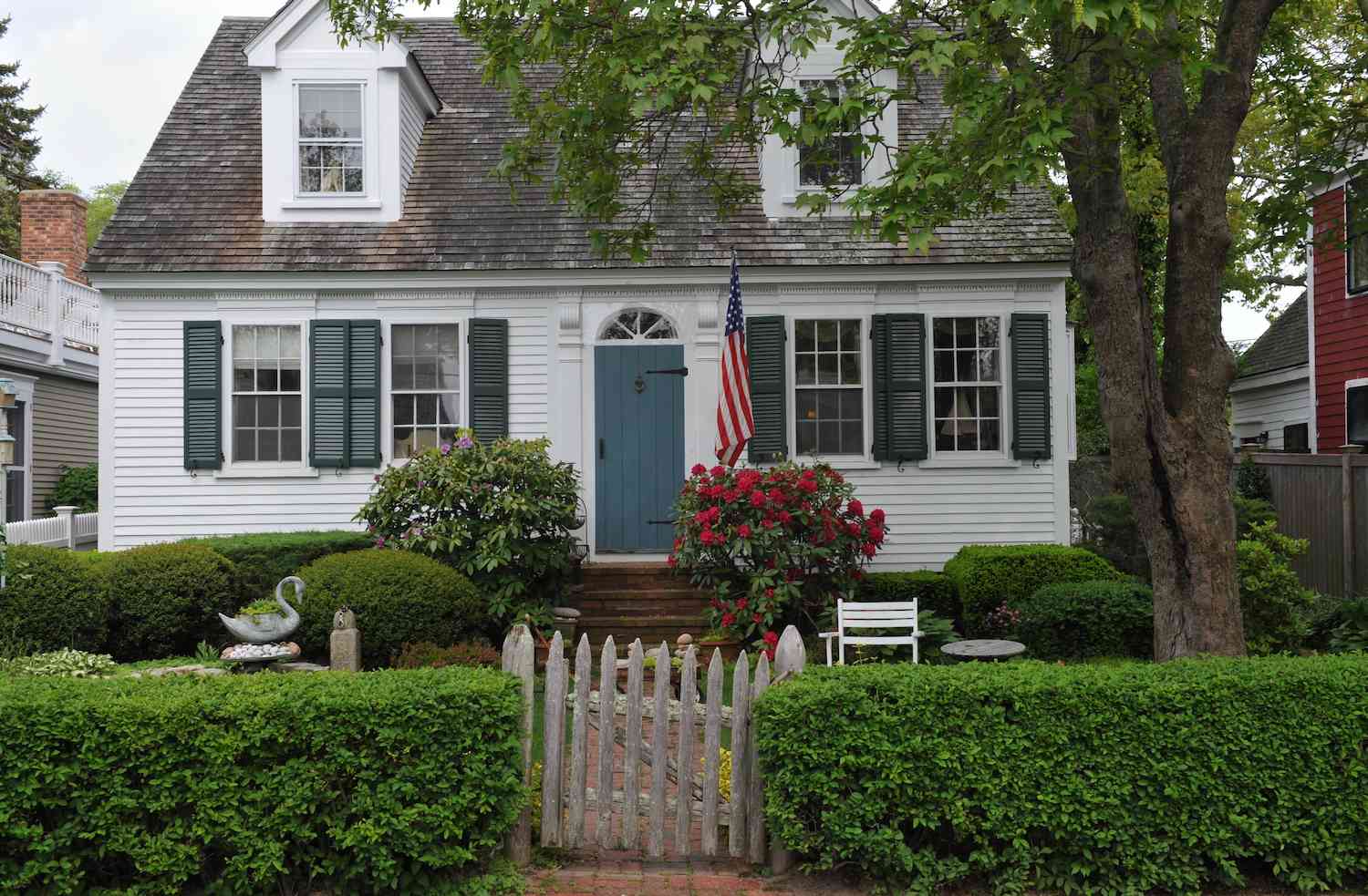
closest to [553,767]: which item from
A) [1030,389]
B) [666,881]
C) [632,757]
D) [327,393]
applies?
[632,757]

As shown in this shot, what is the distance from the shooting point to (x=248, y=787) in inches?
184

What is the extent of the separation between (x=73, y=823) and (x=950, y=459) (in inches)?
378

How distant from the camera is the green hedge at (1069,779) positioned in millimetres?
A: 4859

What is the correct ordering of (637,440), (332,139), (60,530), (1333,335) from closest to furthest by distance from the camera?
(637,440) → (332,139) → (60,530) → (1333,335)

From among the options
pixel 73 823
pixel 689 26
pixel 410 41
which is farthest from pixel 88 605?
pixel 410 41

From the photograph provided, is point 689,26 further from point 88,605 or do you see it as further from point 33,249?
point 33,249

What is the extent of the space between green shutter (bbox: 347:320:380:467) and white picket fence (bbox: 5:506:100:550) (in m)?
3.34

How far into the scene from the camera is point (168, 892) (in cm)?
460

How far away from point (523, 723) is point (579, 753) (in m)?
0.31

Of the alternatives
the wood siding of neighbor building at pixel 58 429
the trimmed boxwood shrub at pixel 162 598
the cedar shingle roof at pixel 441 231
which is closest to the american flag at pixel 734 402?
the cedar shingle roof at pixel 441 231

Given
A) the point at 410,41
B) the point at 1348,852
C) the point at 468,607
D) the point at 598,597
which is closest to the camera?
the point at 1348,852

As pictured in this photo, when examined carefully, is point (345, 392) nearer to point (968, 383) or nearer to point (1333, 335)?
point (968, 383)

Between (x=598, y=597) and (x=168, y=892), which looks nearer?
(x=168, y=892)

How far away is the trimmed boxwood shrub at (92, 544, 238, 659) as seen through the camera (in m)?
8.87
